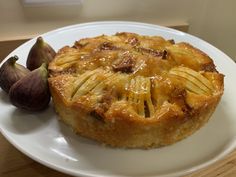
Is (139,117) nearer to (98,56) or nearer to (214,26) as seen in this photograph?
(98,56)

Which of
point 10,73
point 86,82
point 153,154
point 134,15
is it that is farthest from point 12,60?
point 134,15

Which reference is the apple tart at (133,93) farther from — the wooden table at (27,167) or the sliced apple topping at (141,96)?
the wooden table at (27,167)

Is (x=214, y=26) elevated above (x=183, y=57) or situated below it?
below

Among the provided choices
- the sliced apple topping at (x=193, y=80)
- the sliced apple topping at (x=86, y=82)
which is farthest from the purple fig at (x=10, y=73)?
the sliced apple topping at (x=193, y=80)

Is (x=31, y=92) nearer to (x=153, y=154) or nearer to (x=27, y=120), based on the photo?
(x=27, y=120)

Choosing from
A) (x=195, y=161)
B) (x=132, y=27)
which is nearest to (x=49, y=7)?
(x=132, y=27)

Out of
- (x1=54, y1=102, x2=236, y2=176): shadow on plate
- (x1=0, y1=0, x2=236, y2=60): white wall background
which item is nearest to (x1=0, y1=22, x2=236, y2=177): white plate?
(x1=54, y1=102, x2=236, y2=176): shadow on plate
